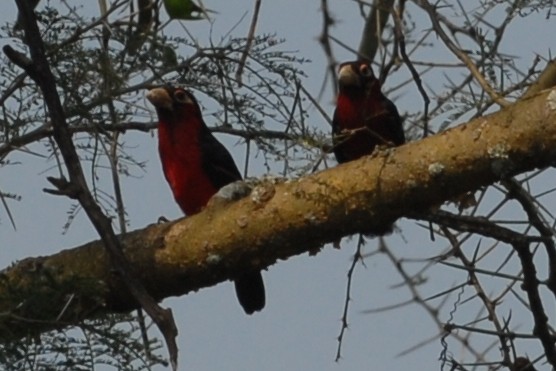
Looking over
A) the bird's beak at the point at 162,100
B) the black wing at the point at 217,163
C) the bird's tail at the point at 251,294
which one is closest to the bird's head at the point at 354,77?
→ the black wing at the point at 217,163

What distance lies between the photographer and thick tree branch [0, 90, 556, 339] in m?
2.78

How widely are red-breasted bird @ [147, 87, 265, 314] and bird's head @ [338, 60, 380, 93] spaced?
0.53 metres

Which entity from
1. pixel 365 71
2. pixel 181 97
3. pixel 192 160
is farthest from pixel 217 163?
pixel 365 71

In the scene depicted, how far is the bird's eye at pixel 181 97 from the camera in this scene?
15.8 ft

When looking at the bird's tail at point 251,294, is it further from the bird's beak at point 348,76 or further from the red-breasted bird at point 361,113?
the bird's beak at point 348,76

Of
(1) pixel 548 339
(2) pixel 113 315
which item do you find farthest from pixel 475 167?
(2) pixel 113 315

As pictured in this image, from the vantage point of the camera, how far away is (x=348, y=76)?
473 cm

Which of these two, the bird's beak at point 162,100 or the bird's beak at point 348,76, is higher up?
the bird's beak at point 162,100

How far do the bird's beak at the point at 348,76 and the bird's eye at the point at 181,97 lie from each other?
0.59m

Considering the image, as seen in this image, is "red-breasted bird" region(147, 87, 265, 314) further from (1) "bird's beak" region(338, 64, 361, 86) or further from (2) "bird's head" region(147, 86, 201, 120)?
(1) "bird's beak" region(338, 64, 361, 86)

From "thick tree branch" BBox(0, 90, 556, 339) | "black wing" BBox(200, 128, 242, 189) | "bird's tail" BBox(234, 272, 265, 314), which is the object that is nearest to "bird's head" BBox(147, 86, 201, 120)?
"black wing" BBox(200, 128, 242, 189)

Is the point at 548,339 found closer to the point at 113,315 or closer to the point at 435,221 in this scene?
the point at 435,221

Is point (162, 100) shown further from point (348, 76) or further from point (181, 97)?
point (348, 76)

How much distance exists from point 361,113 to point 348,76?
163 mm
